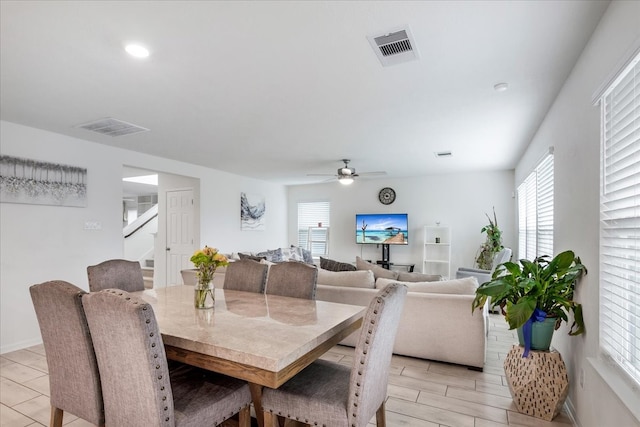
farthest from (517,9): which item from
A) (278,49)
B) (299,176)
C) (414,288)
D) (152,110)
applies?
(299,176)

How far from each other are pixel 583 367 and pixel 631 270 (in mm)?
931

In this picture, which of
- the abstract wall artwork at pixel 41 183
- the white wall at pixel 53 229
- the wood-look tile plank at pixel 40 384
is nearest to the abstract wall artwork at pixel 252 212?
the white wall at pixel 53 229

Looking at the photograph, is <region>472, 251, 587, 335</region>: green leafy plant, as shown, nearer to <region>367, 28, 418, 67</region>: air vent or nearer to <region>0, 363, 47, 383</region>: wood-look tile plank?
<region>367, 28, 418, 67</region>: air vent

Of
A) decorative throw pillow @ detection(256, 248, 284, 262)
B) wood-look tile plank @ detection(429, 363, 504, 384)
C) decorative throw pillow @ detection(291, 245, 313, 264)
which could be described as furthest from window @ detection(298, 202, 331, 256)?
wood-look tile plank @ detection(429, 363, 504, 384)

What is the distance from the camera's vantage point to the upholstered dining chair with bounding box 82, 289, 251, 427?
139cm

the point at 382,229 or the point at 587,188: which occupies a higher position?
the point at 587,188

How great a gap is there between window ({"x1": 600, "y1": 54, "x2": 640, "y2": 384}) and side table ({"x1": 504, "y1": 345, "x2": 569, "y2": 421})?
0.52 metres

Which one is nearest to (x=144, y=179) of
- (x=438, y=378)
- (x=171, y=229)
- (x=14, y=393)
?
(x=171, y=229)

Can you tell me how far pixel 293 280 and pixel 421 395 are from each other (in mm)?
1349

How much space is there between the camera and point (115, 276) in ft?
9.23

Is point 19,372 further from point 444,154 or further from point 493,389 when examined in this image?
point 444,154

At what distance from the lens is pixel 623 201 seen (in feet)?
5.48

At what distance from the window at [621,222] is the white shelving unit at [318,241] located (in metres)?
6.59

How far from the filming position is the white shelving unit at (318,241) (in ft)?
27.4
